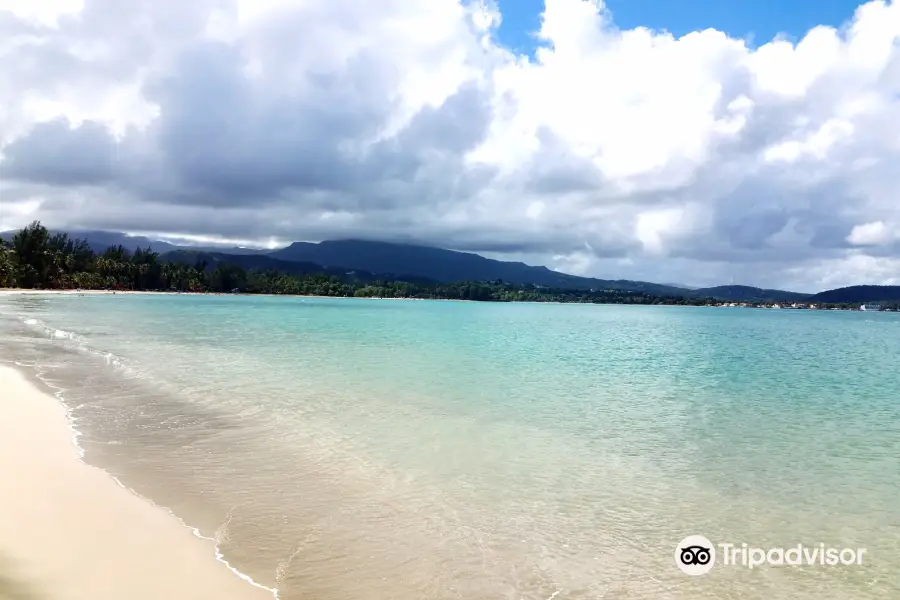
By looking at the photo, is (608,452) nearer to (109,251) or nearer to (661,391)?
(661,391)

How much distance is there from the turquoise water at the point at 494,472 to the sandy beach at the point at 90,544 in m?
0.38

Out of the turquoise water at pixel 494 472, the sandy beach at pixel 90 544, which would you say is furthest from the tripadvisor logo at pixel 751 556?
the sandy beach at pixel 90 544

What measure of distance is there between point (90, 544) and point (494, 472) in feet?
21.6

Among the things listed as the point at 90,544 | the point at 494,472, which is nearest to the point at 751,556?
the point at 494,472

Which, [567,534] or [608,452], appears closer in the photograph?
[567,534]

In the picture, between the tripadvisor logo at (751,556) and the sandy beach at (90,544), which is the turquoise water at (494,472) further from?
the sandy beach at (90,544)

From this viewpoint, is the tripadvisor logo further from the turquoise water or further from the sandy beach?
the sandy beach

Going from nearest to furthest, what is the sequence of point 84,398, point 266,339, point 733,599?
1. point 733,599
2. point 84,398
3. point 266,339

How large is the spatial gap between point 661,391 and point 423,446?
1315cm

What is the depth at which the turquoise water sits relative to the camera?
715cm

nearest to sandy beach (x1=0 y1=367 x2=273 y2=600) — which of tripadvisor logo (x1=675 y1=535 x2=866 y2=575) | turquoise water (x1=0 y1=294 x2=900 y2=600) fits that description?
turquoise water (x1=0 y1=294 x2=900 y2=600)

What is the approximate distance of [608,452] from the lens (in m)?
13.0

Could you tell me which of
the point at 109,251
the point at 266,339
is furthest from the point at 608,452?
the point at 109,251

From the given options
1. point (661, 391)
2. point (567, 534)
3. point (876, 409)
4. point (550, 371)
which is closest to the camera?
point (567, 534)
